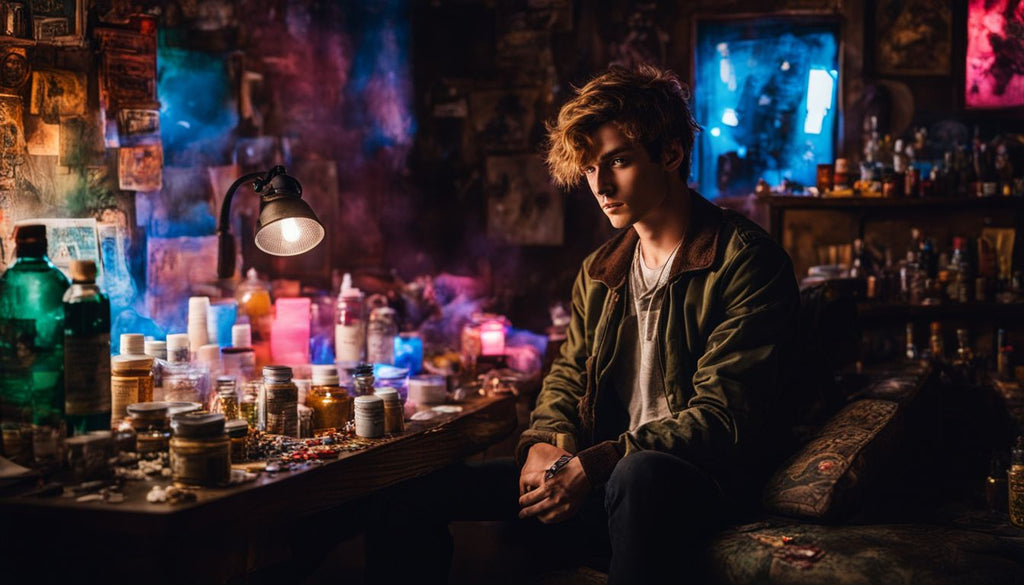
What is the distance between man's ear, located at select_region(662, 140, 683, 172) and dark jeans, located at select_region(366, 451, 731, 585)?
966mm

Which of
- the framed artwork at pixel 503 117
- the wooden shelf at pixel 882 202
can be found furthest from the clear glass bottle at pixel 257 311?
the wooden shelf at pixel 882 202

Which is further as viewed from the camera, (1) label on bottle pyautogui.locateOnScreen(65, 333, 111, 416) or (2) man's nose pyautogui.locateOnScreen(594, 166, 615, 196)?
(2) man's nose pyautogui.locateOnScreen(594, 166, 615, 196)

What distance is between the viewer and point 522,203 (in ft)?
16.6

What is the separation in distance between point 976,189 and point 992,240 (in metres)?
0.32

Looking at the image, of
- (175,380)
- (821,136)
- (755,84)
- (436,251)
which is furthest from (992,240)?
(175,380)

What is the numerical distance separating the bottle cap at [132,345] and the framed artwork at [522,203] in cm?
269

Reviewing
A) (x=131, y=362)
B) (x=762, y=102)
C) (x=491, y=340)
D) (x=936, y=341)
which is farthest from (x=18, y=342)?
(x=936, y=341)

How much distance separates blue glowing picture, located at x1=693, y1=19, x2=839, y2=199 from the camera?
491 cm

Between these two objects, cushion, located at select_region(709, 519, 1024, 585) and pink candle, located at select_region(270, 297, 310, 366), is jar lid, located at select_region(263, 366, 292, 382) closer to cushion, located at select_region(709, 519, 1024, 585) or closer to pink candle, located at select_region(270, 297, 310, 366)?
pink candle, located at select_region(270, 297, 310, 366)

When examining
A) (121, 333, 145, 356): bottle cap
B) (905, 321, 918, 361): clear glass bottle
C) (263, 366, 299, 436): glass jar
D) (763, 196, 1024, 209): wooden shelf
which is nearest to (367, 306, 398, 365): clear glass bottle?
(263, 366, 299, 436): glass jar

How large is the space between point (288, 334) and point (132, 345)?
36.0 inches

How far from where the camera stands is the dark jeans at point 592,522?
2.12 m

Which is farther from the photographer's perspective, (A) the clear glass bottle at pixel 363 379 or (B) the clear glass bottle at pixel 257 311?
(B) the clear glass bottle at pixel 257 311

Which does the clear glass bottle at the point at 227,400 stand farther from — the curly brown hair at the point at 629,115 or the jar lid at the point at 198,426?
the curly brown hair at the point at 629,115
